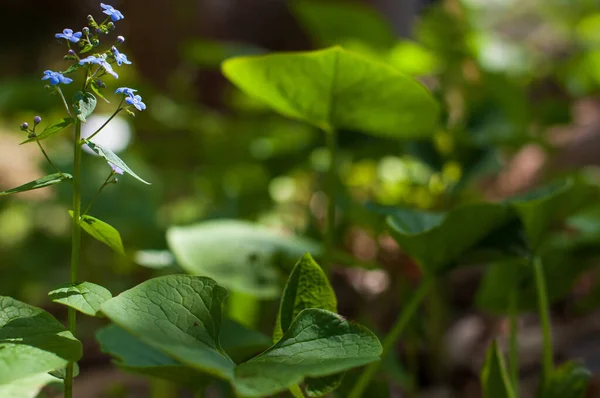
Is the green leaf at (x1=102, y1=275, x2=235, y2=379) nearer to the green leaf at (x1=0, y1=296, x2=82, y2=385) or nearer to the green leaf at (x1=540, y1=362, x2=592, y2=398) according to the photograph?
the green leaf at (x1=0, y1=296, x2=82, y2=385)

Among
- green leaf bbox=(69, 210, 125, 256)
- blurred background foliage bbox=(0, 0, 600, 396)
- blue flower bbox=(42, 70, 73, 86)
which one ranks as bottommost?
blurred background foliage bbox=(0, 0, 600, 396)

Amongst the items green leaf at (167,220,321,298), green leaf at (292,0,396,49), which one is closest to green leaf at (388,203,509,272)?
green leaf at (167,220,321,298)

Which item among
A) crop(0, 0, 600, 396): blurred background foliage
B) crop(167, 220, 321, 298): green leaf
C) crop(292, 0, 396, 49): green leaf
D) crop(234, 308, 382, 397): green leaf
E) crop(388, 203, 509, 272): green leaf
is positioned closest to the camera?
crop(234, 308, 382, 397): green leaf

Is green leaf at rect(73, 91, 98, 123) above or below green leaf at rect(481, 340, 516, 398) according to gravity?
above

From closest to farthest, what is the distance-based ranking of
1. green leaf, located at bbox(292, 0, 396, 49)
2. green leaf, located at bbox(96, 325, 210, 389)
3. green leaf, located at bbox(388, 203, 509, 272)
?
green leaf, located at bbox(96, 325, 210, 389) < green leaf, located at bbox(388, 203, 509, 272) < green leaf, located at bbox(292, 0, 396, 49)

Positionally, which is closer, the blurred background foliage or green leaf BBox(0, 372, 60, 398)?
green leaf BBox(0, 372, 60, 398)

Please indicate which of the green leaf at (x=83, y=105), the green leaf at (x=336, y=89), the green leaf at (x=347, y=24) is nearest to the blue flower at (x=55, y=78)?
the green leaf at (x=83, y=105)
